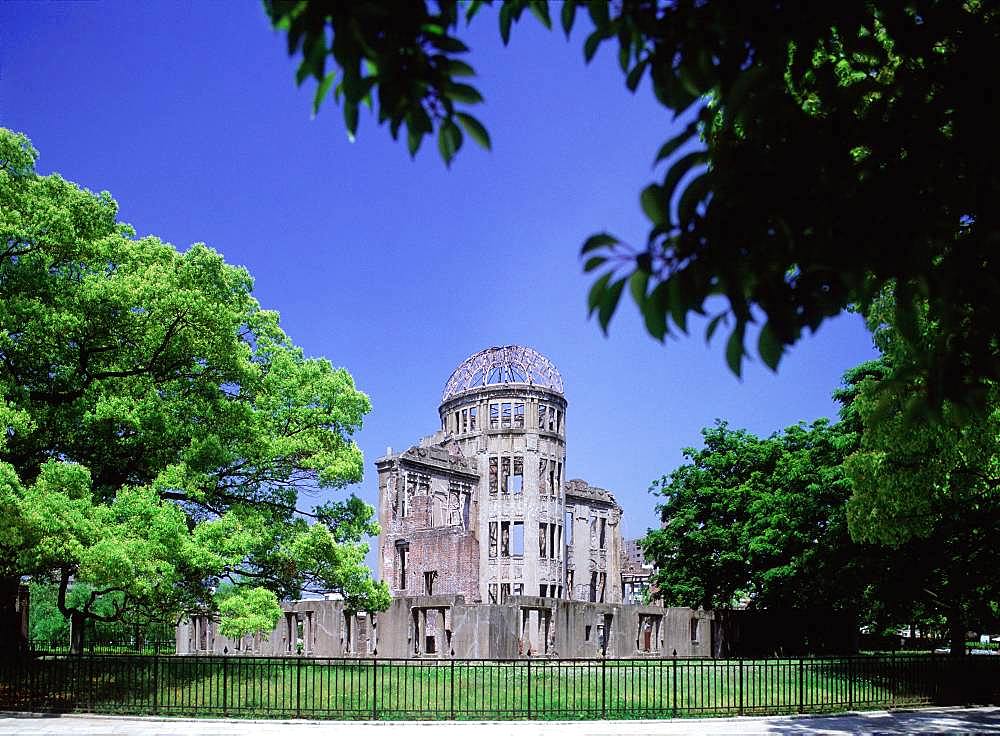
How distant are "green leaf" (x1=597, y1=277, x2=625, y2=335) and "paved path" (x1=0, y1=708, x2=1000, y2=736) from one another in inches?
594

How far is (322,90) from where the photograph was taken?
4.19 m

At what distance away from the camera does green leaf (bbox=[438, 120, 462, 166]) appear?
4.35 meters

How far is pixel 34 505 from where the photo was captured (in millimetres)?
19000

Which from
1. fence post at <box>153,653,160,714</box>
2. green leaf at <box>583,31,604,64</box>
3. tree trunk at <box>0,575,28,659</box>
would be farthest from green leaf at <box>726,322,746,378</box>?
tree trunk at <box>0,575,28,659</box>

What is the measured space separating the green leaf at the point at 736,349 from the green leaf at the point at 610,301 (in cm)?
48

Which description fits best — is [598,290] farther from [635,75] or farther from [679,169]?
[635,75]

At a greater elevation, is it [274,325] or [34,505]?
[274,325]

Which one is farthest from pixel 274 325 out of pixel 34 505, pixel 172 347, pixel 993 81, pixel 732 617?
pixel 993 81

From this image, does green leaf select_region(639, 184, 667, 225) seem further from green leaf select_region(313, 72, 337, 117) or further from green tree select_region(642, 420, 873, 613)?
green tree select_region(642, 420, 873, 613)

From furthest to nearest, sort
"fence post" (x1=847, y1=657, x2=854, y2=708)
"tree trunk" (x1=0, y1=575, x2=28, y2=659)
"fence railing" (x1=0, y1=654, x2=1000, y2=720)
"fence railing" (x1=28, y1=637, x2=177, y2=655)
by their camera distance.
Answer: "fence railing" (x1=28, y1=637, x2=177, y2=655) < "tree trunk" (x1=0, y1=575, x2=28, y2=659) < "fence post" (x1=847, y1=657, x2=854, y2=708) < "fence railing" (x1=0, y1=654, x2=1000, y2=720)

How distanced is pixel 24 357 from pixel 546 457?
3115 cm

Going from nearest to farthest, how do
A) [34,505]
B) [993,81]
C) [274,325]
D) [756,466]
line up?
[993,81], [34,505], [274,325], [756,466]

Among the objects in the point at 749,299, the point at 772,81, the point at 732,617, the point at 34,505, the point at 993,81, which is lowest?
the point at 732,617

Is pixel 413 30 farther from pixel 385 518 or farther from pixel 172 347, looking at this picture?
pixel 385 518
